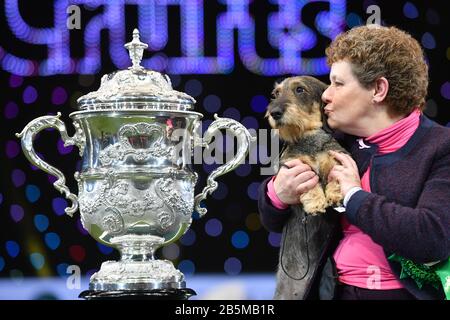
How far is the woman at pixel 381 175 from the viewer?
199 cm

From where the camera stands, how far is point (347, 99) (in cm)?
215

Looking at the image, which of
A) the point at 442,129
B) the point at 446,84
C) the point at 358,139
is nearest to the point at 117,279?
the point at 358,139

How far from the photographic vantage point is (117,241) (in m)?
2.24

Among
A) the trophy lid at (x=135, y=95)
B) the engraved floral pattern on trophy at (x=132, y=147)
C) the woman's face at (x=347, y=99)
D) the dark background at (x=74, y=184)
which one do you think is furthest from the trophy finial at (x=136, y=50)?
the dark background at (x=74, y=184)

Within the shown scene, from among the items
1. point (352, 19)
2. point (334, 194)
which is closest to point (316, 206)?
point (334, 194)

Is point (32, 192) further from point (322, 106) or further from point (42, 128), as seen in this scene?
point (322, 106)

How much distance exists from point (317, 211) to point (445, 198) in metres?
0.26

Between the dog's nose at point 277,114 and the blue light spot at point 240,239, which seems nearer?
the dog's nose at point 277,114

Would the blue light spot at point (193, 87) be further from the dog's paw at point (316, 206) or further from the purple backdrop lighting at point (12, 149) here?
the dog's paw at point (316, 206)

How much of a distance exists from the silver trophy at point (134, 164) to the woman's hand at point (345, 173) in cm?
20

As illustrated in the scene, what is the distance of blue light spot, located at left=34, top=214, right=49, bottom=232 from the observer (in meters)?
4.04

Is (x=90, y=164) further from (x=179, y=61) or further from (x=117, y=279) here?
(x=179, y=61)

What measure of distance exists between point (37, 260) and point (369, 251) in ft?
7.14

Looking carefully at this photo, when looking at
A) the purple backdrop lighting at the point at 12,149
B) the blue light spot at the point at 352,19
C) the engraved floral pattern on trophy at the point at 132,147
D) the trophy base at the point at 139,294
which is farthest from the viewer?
the purple backdrop lighting at the point at 12,149
